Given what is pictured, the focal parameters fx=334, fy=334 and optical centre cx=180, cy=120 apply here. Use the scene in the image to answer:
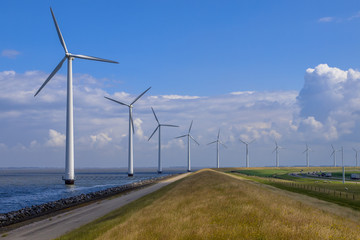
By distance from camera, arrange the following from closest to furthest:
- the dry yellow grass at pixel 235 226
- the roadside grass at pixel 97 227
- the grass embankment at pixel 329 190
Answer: the dry yellow grass at pixel 235 226
the roadside grass at pixel 97 227
the grass embankment at pixel 329 190

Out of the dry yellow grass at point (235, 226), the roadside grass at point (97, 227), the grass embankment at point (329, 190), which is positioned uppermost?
the dry yellow grass at point (235, 226)

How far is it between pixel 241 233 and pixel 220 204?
8.95 metres

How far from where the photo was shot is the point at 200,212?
24312 millimetres

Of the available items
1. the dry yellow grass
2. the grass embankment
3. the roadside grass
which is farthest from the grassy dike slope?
the grass embankment

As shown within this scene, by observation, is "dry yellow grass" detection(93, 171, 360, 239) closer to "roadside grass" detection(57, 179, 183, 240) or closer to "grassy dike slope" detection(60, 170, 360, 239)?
"grassy dike slope" detection(60, 170, 360, 239)

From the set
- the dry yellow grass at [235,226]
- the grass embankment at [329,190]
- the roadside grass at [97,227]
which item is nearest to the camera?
the dry yellow grass at [235,226]

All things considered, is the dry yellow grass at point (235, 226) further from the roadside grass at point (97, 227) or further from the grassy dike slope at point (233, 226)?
the roadside grass at point (97, 227)

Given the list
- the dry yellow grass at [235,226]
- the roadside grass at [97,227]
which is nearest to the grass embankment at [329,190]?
the dry yellow grass at [235,226]

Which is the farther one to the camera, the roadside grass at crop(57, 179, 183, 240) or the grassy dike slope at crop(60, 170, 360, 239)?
the roadside grass at crop(57, 179, 183, 240)

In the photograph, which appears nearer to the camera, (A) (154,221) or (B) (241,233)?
(B) (241,233)

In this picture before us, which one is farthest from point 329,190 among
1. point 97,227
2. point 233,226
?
point 233,226

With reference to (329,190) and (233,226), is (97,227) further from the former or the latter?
(329,190)

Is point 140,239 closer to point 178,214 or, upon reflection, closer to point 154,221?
point 154,221

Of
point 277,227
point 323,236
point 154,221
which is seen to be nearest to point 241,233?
point 277,227
